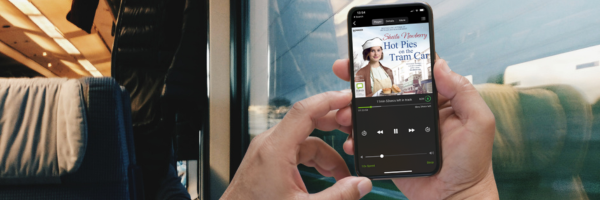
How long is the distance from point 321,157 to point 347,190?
127 mm

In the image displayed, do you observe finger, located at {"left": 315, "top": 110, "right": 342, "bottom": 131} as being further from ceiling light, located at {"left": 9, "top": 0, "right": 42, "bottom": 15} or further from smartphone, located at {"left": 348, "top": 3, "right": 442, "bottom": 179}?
ceiling light, located at {"left": 9, "top": 0, "right": 42, "bottom": 15}

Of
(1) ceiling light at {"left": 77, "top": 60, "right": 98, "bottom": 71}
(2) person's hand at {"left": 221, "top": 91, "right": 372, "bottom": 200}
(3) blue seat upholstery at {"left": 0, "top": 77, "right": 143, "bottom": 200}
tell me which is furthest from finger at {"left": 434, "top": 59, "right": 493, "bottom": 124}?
(1) ceiling light at {"left": 77, "top": 60, "right": 98, "bottom": 71}

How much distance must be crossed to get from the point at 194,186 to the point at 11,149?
1.07 meters

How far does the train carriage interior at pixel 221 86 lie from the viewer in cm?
30

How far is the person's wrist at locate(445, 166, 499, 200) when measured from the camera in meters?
0.35

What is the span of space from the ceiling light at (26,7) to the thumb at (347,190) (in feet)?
8.76

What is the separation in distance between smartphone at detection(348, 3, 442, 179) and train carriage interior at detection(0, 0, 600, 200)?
0.01m

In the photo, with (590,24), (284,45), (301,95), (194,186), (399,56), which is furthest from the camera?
(194,186)

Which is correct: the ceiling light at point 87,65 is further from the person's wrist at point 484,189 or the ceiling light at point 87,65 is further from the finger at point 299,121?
the person's wrist at point 484,189

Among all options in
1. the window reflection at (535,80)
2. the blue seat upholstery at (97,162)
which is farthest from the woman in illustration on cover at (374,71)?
the blue seat upholstery at (97,162)

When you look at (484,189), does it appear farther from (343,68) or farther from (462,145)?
(343,68)

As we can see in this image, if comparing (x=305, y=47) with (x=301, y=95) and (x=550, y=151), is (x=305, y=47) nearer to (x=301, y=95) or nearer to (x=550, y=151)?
(x=301, y=95)

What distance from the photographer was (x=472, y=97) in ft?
1.12

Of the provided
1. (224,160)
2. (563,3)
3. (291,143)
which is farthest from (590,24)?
(224,160)
